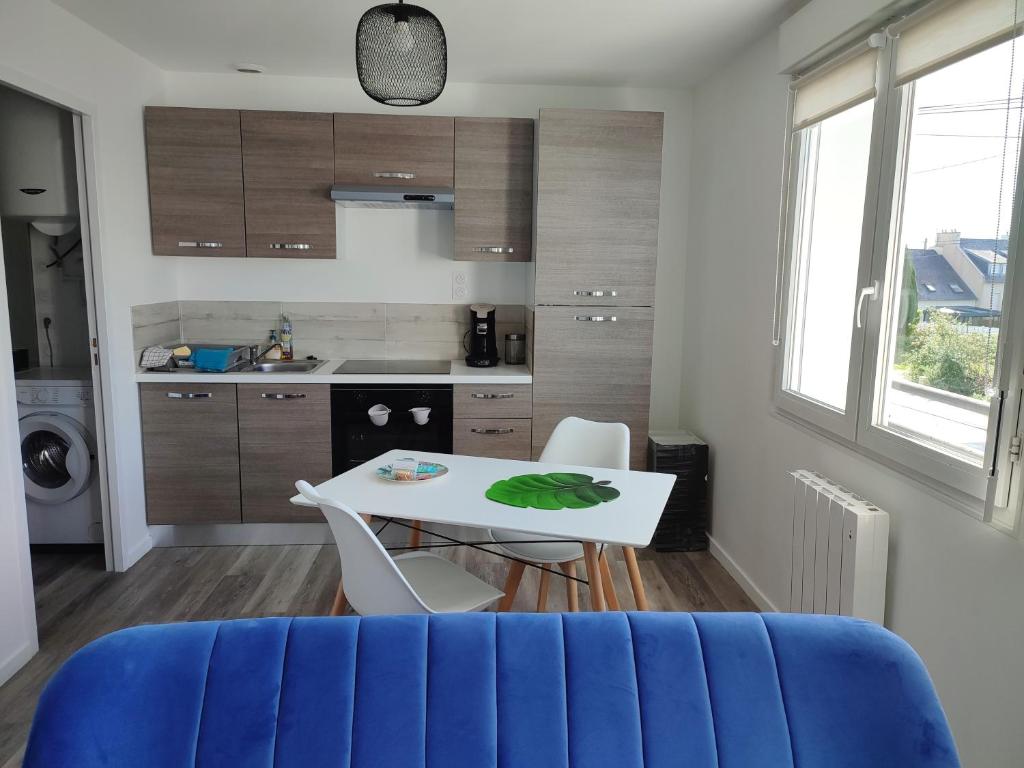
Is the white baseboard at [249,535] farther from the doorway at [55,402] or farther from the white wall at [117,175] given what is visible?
the doorway at [55,402]

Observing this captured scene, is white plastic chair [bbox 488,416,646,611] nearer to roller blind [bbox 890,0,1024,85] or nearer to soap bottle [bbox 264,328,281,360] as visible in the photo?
roller blind [bbox 890,0,1024,85]

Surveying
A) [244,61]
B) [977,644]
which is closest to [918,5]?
[977,644]

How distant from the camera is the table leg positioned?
234 centimetres

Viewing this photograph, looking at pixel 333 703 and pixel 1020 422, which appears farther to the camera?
pixel 1020 422

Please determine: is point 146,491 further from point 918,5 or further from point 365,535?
point 918,5

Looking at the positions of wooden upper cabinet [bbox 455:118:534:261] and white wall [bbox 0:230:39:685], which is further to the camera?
wooden upper cabinet [bbox 455:118:534:261]

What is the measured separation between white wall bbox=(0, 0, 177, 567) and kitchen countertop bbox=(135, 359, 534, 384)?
227mm

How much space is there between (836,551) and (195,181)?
367 cm

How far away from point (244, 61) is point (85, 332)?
1829mm

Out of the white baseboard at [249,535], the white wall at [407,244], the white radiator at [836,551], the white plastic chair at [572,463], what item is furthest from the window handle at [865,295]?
the white baseboard at [249,535]

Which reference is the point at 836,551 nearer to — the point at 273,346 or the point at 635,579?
the point at 635,579

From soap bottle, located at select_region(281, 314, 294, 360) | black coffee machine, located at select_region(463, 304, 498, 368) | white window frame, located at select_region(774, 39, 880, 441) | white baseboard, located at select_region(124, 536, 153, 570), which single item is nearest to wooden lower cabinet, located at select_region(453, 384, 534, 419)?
black coffee machine, located at select_region(463, 304, 498, 368)

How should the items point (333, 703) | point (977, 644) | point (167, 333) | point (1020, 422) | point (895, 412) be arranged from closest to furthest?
point (333, 703) → point (1020, 422) → point (977, 644) → point (895, 412) → point (167, 333)

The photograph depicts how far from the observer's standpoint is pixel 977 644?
1919mm
